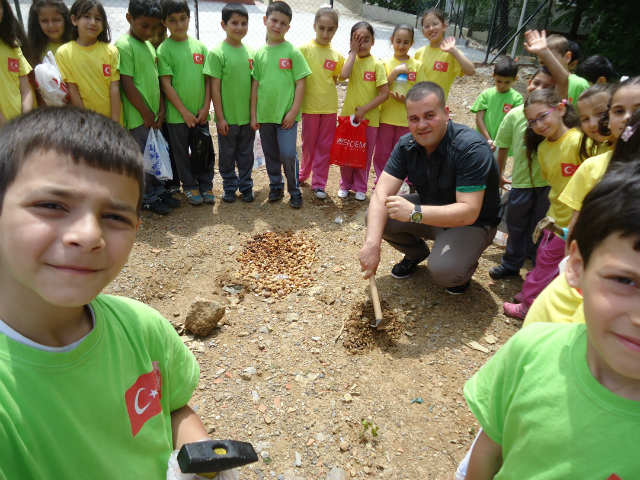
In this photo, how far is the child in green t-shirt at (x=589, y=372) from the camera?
2.97 feet

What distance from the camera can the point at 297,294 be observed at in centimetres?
354

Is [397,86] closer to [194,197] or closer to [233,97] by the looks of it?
[233,97]

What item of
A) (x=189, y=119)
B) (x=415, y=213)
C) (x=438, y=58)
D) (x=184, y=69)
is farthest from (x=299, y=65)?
(x=415, y=213)

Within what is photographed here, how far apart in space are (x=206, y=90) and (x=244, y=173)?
0.96m

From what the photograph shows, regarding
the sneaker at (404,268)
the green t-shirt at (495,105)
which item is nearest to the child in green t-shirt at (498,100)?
the green t-shirt at (495,105)

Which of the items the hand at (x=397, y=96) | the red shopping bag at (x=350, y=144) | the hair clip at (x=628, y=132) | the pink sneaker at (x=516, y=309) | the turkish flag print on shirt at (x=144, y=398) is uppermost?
the hair clip at (x=628, y=132)

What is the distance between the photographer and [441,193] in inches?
134

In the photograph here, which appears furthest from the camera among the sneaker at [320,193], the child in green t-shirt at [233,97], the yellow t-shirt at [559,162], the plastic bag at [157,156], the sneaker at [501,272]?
the sneaker at [320,193]

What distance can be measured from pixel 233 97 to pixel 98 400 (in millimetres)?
4068

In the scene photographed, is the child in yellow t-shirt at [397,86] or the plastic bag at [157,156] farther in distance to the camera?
the child in yellow t-shirt at [397,86]

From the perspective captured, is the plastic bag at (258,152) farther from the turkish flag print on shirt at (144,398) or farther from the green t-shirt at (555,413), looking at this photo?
the green t-shirt at (555,413)

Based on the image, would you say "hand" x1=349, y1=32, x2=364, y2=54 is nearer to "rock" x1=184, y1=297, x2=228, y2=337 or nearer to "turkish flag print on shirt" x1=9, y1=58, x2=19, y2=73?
"turkish flag print on shirt" x1=9, y1=58, x2=19, y2=73

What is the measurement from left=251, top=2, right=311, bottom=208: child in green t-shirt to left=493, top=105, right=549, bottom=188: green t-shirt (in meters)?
2.07

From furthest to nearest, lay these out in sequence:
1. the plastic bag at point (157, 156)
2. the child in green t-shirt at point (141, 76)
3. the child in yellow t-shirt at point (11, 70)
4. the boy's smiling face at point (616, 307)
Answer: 1. the plastic bag at point (157, 156)
2. the child in green t-shirt at point (141, 76)
3. the child in yellow t-shirt at point (11, 70)
4. the boy's smiling face at point (616, 307)
